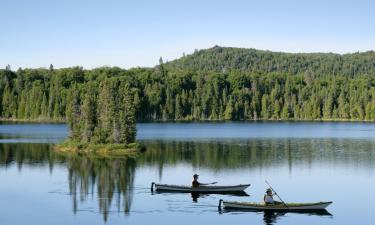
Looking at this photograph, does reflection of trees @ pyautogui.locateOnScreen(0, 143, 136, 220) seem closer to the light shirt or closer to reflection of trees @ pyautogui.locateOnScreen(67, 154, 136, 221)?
reflection of trees @ pyautogui.locateOnScreen(67, 154, 136, 221)

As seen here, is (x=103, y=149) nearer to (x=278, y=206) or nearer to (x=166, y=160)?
(x=166, y=160)

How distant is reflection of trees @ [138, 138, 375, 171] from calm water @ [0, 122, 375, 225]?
0.16m

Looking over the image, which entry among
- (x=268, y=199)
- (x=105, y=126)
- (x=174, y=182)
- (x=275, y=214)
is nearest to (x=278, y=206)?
(x=275, y=214)

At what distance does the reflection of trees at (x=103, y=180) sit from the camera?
64.0 meters

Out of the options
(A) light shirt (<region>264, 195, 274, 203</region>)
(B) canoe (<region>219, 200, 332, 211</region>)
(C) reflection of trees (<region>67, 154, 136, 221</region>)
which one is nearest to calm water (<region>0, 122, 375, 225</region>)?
(C) reflection of trees (<region>67, 154, 136, 221</region>)

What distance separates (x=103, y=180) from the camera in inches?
3078

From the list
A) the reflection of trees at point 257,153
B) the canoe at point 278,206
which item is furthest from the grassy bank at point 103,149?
the canoe at point 278,206

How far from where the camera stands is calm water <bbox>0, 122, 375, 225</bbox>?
189ft

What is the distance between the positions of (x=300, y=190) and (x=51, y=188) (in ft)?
94.3

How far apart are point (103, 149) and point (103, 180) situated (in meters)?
33.9

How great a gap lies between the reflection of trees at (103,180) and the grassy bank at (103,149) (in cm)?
553

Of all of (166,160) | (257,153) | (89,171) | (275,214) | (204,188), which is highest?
(257,153)

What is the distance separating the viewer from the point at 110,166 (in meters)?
92.3

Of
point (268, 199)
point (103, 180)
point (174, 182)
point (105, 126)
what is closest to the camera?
point (268, 199)
